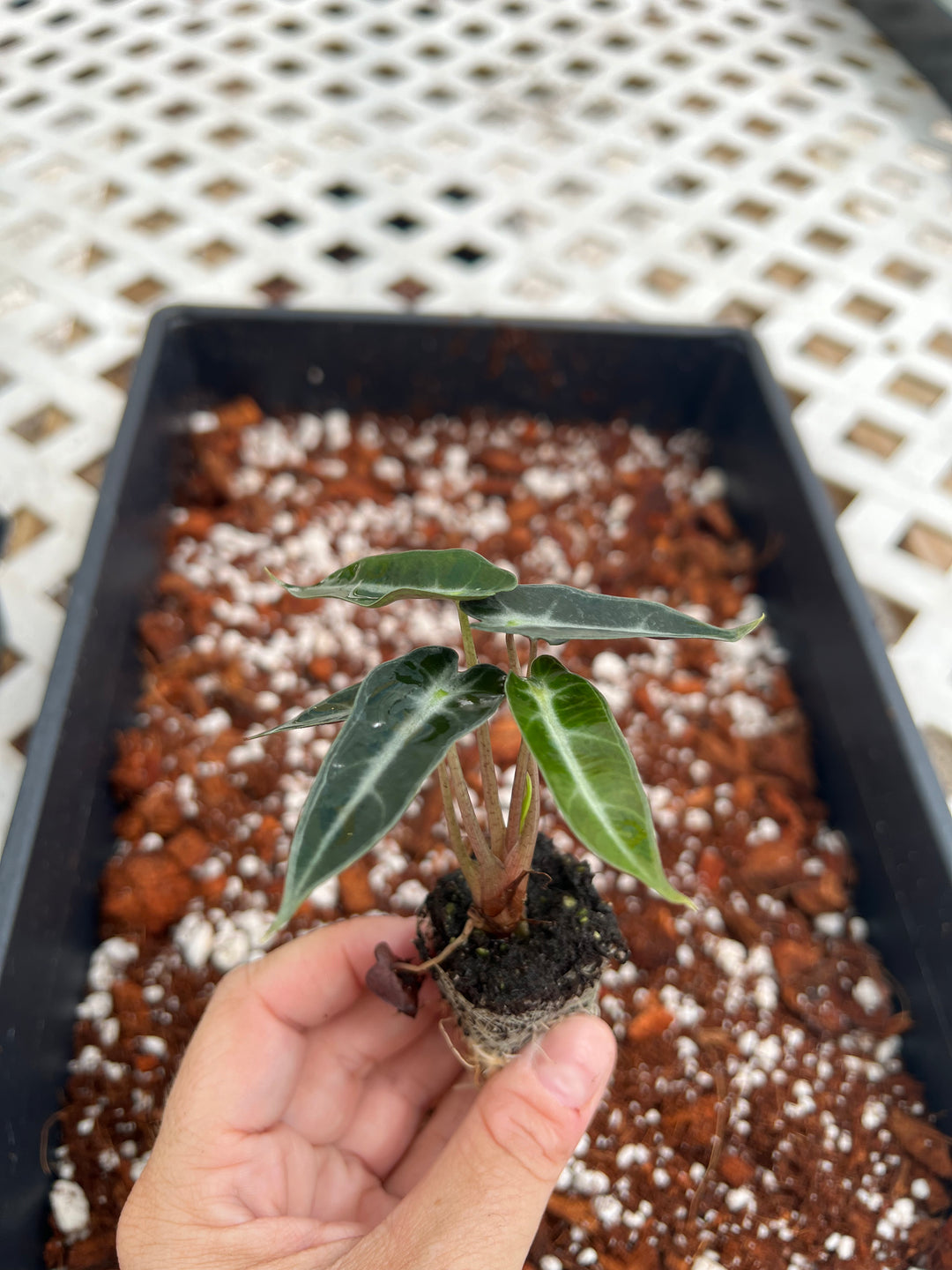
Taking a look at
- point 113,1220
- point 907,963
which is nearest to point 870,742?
point 907,963

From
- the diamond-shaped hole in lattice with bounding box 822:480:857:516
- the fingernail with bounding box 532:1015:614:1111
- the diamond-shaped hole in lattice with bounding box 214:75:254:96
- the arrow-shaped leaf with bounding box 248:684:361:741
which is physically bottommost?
the diamond-shaped hole in lattice with bounding box 822:480:857:516

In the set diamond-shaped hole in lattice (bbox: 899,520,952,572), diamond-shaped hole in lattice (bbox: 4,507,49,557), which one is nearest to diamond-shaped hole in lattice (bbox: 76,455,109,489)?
diamond-shaped hole in lattice (bbox: 4,507,49,557)

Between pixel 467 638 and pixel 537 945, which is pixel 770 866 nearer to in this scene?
pixel 537 945

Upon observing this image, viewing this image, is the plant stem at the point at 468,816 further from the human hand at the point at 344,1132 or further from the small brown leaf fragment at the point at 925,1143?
the small brown leaf fragment at the point at 925,1143

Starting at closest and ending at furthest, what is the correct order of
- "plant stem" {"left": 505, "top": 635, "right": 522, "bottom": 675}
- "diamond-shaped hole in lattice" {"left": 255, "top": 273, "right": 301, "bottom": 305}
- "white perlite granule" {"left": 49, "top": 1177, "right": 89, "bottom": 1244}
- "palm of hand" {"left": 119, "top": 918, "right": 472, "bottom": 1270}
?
1. "plant stem" {"left": 505, "top": 635, "right": 522, "bottom": 675}
2. "palm of hand" {"left": 119, "top": 918, "right": 472, "bottom": 1270}
3. "white perlite granule" {"left": 49, "top": 1177, "right": 89, "bottom": 1244}
4. "diamond-shaped hole in lattice" {"left": 255, "top": 273, "right": 301, "bottom": 305}

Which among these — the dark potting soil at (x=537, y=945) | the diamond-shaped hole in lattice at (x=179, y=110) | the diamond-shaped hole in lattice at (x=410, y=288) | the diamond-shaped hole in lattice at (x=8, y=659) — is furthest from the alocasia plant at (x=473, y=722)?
the diamond-shaped hole in lattice at (x=179, y=110)

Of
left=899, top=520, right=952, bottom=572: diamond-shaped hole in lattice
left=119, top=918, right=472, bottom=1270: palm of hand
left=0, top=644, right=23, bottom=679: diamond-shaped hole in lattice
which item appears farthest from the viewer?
left=899, top=520, right=952, bottom=572: diamond-shaped hole in lattice

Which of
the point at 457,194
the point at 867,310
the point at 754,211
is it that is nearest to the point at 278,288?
the point at 457,194

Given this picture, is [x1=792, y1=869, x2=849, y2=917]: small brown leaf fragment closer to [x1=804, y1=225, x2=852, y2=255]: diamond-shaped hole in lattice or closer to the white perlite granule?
the white perlite granule
